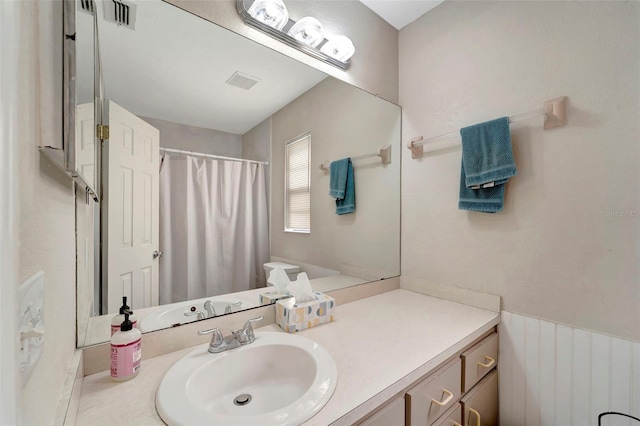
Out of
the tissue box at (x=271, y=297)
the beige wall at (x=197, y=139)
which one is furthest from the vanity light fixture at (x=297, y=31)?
the tissue box at (x=271, y=297)

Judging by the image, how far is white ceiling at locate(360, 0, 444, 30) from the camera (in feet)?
5.00

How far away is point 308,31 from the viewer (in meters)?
1.29

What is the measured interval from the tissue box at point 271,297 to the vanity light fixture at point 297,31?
3.80ft

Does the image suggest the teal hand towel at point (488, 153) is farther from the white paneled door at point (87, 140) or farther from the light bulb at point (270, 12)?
the white paneled door at point (87, 140)

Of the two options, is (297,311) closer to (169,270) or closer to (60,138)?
(169,270)

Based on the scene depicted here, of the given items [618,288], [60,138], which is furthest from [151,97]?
[618,288]

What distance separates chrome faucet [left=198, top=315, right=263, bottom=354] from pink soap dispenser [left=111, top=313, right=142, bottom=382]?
22cm

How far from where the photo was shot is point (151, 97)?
0.93 metres

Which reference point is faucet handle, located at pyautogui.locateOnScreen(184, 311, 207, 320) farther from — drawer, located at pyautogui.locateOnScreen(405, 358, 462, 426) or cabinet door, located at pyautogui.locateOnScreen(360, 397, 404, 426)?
drawer, located at pyautogui.locateOnScreen(405, 358, 462, 426)

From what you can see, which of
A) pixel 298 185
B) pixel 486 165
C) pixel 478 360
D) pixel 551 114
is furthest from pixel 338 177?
pixel 478 360

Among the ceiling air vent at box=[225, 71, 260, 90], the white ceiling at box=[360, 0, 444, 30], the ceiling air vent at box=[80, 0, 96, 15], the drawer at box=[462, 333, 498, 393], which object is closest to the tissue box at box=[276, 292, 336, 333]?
the drawer at box=[462, 333, 498, 393]

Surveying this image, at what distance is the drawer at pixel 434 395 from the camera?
2.77 feet

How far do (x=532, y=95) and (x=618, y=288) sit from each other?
2.73ft

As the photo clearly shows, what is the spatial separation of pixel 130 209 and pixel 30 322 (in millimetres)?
659
